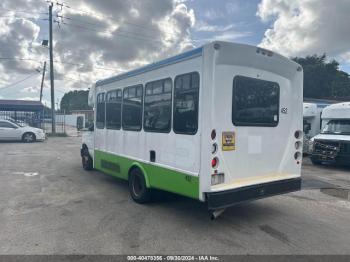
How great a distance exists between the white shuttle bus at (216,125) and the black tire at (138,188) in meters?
0.02

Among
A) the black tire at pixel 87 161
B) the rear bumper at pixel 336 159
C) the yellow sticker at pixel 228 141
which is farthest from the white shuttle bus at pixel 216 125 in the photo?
the rear bumper at pixel 336 159

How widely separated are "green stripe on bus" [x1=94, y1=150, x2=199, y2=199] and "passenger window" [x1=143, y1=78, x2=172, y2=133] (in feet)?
2.57

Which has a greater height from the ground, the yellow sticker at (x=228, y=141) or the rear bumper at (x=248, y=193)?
the yellow sticker at (x=228, y=141)

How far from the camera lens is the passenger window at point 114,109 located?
718cm

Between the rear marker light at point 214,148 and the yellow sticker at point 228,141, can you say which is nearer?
the rear marker light at point 214,148

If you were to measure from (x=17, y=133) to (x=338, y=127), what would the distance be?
19742 mm

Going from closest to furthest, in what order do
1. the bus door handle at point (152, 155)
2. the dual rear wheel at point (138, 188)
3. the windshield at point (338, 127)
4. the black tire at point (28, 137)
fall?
the bus door handle at point (152, 155) < the dual rear wheel at point (138, 188) < the windshield at point (338, 127) < the black tire at point (28, 137)

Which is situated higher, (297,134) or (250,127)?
(250,127)

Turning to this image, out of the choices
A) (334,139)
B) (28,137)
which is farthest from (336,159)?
(28,137)

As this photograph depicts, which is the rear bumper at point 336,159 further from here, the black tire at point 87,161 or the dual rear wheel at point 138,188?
the black tire at point 87,161

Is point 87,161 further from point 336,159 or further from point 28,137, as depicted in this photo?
point 28,137

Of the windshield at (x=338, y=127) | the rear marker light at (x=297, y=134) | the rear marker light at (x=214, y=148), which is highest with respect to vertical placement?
the windshield at (x=338, y=127)

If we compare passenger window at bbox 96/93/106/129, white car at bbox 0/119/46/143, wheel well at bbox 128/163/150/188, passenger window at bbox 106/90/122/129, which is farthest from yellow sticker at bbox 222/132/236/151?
white car at bbox 0/119/46/143

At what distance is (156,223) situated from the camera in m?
5.12
